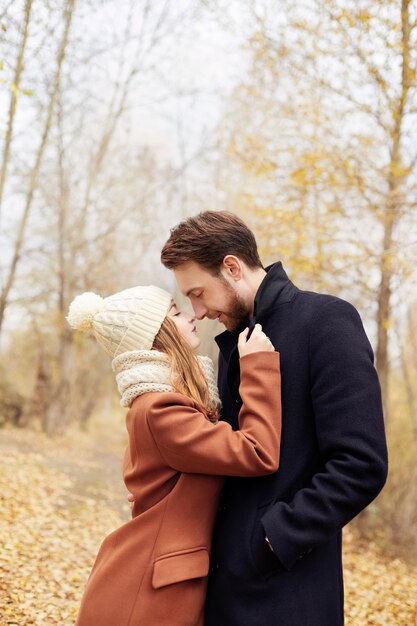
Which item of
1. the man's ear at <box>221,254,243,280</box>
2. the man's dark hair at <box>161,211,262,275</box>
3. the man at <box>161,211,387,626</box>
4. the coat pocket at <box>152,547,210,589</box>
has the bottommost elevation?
the coat pocket at <box>152,547,210,589</box>

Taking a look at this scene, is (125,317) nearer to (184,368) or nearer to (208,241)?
(184,368)

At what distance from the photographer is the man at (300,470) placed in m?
1.85

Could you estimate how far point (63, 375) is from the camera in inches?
607

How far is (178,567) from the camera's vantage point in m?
2.04

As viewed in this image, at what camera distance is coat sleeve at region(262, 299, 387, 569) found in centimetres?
183

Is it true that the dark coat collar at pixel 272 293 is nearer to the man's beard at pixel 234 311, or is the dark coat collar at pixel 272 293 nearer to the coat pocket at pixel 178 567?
the man's beard at pixel 234 311

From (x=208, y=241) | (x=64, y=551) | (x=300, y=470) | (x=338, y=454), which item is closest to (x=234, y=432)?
(x=300, y=470)

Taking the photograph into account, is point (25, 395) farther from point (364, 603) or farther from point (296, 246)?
point (364, 603)

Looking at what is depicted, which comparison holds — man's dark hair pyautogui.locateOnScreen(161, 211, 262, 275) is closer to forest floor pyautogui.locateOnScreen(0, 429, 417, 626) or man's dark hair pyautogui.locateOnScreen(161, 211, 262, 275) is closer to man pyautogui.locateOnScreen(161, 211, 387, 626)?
man pyautogui.locateOnScreen(161, 211, 387, 626)

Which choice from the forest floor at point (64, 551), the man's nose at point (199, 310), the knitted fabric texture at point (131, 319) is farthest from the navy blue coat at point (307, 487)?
the forest floor at point (64, 551)

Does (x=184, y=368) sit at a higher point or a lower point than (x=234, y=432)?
higher

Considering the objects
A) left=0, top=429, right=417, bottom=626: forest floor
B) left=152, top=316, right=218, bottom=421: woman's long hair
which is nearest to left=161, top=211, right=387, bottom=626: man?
left=152, top=316, right=218, bottom=421: woman's long hair

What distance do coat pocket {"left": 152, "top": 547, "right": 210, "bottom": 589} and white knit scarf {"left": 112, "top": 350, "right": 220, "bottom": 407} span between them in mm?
547

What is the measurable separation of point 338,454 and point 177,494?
0.58 meters
